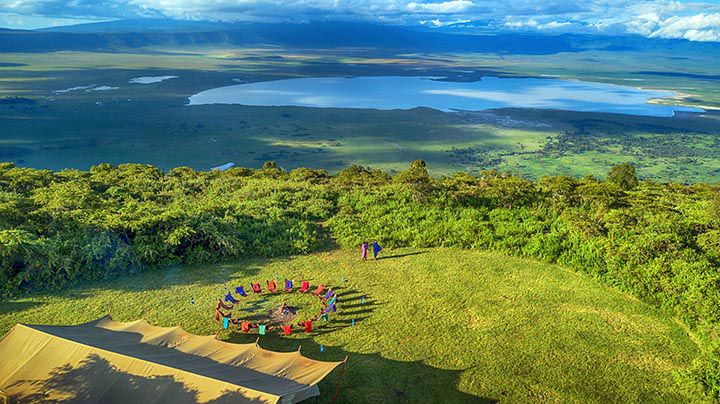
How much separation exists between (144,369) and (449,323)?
10449 millimetres

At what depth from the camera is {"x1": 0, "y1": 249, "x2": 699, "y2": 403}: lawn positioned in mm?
14094

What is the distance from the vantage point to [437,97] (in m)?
167

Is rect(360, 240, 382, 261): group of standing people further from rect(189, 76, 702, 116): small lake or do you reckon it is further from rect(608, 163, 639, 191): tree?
rect(189, 76, 702, 116): small lake

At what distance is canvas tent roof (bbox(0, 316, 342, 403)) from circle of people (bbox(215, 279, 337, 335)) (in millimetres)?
3153

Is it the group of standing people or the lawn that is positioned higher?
the group of standing people

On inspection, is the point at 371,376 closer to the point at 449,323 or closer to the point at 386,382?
the point at 386,382

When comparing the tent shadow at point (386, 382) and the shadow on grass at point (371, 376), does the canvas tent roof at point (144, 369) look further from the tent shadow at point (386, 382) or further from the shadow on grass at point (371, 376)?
A: the tent shadow at point (386, 382)

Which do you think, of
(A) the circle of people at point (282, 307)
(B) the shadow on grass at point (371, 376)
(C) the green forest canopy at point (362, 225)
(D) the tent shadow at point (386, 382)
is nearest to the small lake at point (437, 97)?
(C) the green forest canopy at point (362, 225)

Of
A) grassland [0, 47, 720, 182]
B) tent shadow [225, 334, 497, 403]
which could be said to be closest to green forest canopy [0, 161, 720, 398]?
tent shadow [225, 334, 497, 403]

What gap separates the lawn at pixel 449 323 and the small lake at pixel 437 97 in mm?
A: 122834

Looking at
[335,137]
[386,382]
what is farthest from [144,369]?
[335,137]

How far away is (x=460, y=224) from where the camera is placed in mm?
25266

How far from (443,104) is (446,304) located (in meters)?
138

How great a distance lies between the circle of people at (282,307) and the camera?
1673cm
